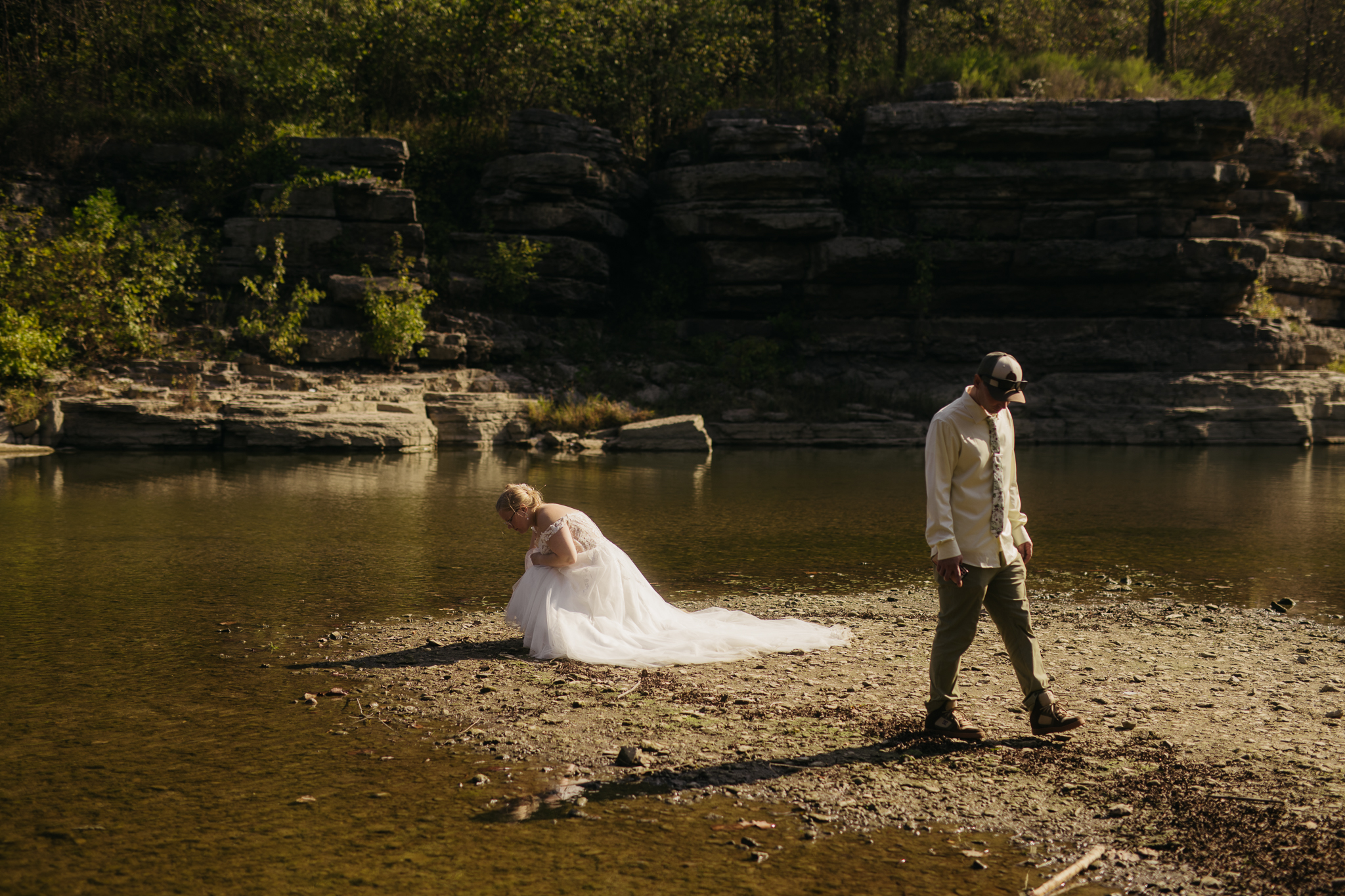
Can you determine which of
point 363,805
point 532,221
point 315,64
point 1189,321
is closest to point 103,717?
point 363,805

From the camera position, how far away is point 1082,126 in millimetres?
31812

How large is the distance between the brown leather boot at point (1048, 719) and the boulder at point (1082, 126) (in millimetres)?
30207

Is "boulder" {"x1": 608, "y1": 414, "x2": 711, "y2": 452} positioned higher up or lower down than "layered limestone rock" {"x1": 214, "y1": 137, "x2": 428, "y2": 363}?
lower down

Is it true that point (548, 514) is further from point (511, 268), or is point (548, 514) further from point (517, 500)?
point (511, 268)

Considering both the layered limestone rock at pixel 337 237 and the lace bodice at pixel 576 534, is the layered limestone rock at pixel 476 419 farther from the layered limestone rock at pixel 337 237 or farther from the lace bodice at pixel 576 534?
the lace bodice at pixel 576 534

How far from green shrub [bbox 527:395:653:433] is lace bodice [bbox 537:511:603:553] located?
19.2m

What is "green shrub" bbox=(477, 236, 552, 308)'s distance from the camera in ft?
101

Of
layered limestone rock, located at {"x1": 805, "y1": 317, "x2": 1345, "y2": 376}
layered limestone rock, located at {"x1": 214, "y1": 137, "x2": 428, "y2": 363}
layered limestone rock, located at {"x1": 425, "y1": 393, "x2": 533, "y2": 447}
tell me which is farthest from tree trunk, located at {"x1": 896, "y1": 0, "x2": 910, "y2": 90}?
layered limestone rock, located at {"x1": 425, "y1": 393, "x2": 533, "y2": 447}

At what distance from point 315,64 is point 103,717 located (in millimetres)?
31225

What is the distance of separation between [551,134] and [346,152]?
6.42 metres

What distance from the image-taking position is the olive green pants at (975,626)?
5.36 m

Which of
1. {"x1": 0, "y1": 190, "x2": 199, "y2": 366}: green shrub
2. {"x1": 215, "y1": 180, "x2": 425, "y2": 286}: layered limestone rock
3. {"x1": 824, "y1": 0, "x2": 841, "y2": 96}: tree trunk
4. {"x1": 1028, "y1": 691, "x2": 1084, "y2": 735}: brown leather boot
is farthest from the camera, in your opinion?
{"x1": 824, "y1": 0, "x2": 841, "y2": 96}: tree trunk

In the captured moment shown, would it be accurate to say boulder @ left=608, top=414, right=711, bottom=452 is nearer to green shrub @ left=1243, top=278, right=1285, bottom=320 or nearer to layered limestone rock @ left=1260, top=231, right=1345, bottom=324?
green shrub @ left=1243, top=278, right=1285, bottom=320

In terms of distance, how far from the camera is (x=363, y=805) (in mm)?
4555
